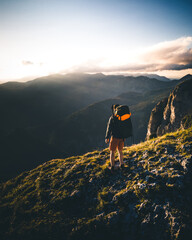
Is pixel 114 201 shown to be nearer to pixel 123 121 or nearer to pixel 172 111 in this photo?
pixel 123 121

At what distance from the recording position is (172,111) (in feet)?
180

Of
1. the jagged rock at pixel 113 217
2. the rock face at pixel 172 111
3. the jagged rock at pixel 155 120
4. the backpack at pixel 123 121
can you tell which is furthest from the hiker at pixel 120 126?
the jagged rock at pixel 155 120

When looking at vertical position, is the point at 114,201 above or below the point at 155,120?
above

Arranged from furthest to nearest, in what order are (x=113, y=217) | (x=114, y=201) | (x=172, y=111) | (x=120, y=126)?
(x=172, y=111)
(x=120, y=126)
(x=114, y=201)
(x=113, y=217)

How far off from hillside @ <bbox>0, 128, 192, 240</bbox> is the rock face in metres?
46.1

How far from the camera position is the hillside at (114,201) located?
479cm

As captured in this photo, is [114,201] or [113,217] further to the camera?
[114,201]

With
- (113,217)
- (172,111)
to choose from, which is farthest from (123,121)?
(172,111)

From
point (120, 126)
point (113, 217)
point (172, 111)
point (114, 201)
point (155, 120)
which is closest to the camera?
point (113, 217)

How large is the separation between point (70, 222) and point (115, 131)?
4830mm

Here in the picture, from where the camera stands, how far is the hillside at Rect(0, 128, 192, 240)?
4.79 metres

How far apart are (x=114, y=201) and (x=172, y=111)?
59.0 m

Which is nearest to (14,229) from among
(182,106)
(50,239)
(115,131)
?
(50,239)

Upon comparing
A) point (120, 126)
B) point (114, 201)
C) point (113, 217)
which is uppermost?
point (120, 126)
